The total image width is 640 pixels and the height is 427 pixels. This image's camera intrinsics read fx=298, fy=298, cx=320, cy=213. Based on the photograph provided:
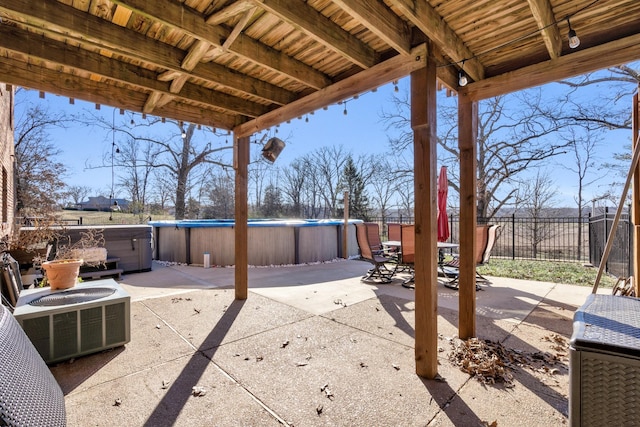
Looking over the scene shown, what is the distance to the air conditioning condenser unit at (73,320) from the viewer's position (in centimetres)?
231

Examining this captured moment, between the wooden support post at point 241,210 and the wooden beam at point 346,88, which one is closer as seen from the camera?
the wooden beam at point 346,88

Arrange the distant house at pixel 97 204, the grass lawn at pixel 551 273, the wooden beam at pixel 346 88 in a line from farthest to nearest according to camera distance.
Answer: the distant house at pixel 97 204 → the grass lawn at pixel 551 273 → the wooden beam at pixel 346 88

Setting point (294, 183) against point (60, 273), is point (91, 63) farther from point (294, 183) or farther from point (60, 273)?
point (294, 183)

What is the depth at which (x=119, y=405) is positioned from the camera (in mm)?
1909

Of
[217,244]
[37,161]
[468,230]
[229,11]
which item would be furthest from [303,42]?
[37,161]

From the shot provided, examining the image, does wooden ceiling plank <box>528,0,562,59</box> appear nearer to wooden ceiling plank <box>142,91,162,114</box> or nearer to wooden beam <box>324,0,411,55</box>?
wooden beam <box>324,0,411,55</box>

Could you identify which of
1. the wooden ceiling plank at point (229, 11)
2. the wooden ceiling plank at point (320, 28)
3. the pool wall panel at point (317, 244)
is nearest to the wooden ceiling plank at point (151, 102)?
the wooden ceiling plank at point (229, 11)

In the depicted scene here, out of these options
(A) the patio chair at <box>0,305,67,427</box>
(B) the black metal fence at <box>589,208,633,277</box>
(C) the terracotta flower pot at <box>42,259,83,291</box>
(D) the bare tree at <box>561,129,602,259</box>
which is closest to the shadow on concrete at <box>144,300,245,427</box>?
(A) the patio chair at <box>0,305,67,427</box>

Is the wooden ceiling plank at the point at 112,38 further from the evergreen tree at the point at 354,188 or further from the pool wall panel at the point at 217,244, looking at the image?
the evergreen tree at the point at 354,188

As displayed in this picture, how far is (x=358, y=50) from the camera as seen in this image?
A: 2.46m

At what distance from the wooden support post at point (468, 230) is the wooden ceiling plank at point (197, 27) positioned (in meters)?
1.75

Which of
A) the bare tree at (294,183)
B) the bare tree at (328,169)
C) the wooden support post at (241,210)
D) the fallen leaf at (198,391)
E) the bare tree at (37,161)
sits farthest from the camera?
the bare tree at (294,183)

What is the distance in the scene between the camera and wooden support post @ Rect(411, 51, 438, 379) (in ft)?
7.41

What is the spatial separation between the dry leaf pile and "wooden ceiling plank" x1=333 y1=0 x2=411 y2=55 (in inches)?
98.7
